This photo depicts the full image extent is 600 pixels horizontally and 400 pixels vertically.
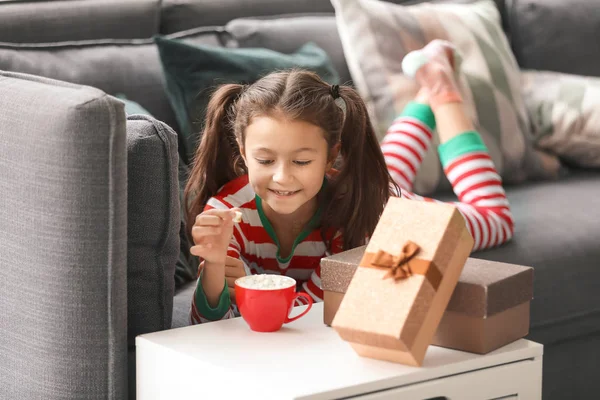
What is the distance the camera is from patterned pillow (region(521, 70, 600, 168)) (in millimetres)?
2387

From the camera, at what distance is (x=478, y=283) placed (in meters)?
1.16

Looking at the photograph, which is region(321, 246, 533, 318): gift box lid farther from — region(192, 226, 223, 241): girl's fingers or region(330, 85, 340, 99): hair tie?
region(330, 85, 340, 99): hair tie

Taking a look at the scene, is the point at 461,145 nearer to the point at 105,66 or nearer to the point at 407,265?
the point at 105,66

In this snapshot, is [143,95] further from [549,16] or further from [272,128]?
[549,16]

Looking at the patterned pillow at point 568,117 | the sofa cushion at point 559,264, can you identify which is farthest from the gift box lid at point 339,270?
the patterned pillow at point 568,117

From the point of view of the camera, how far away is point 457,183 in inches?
79.6

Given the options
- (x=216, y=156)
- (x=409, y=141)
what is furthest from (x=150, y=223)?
(x=409, y=141)

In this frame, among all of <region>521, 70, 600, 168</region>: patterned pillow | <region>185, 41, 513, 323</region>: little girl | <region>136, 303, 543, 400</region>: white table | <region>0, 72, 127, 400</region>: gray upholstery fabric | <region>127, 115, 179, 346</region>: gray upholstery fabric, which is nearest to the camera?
<region>136, 303, 543, 400</region>: white table

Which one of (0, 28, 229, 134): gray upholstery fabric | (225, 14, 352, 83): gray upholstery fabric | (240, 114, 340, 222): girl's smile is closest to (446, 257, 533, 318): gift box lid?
(240, 114, 340, 222): girl's smile

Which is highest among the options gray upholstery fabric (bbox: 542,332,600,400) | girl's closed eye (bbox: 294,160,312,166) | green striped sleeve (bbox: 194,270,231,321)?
girl's closed eye (bbox: 294,160,312,166)

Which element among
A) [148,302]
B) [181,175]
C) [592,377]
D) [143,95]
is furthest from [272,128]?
[592,377]

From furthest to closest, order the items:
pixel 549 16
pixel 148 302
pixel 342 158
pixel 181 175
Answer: pixel 549 16 < pixel 181 175 < pixel 342 158 < pixel 148 302

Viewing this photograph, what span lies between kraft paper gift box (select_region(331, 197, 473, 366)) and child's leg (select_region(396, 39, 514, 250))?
29.4 inches

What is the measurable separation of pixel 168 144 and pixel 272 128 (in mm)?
190
